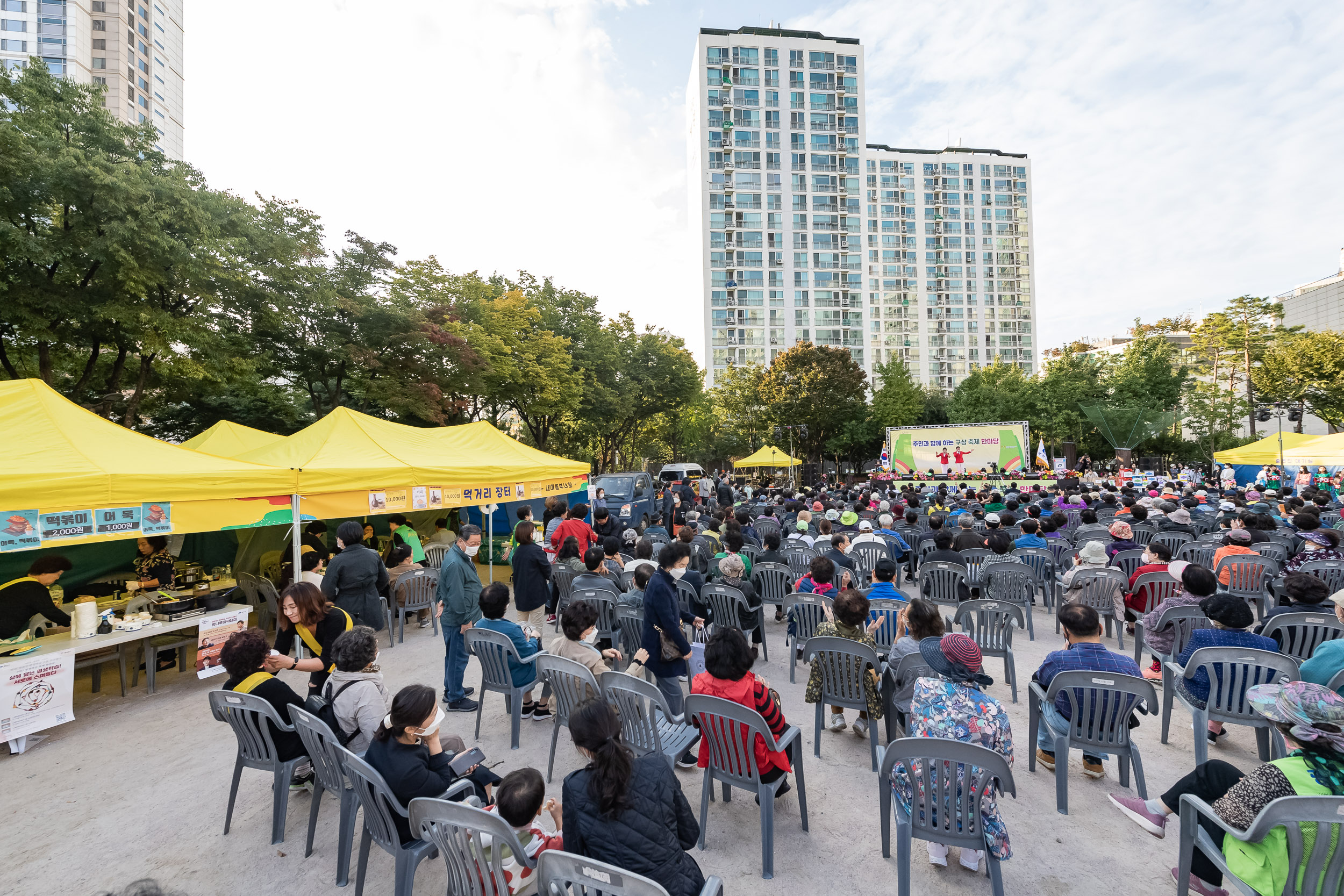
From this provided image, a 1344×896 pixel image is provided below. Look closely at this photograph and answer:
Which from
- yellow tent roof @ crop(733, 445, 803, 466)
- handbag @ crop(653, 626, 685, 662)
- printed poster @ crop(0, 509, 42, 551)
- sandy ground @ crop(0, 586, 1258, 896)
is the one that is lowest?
sandy ground @ crop(0, 586, 1258, 896)

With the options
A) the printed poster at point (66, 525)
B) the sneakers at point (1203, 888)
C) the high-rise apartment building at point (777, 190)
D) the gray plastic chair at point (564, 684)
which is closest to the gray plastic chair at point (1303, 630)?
the sneakers at point (1203, 888)

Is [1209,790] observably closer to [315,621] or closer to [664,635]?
[664,635]

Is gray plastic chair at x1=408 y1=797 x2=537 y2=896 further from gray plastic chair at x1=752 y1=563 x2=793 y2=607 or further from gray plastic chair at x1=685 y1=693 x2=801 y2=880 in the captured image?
gray plastic chair at x1=752 y1=563 x2=793 y2=607

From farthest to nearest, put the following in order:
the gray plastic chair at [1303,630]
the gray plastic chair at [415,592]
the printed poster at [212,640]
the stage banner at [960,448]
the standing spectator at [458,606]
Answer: the stage banner at [960,448] < the gray plastic chair at [415,592] < the printed poster at [212,640] < the standing spectator at [458,606] < the gray plastic chair at [1303,630]

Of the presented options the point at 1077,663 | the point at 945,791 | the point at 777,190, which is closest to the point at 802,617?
the point at 1077,663

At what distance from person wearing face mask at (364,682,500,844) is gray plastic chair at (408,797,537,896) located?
331 mm

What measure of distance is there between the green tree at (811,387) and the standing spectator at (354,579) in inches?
1185

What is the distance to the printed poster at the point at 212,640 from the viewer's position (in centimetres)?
574

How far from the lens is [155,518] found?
4.89 metres

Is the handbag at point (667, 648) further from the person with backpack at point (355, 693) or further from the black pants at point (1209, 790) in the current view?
the black pants at point (1209, 790)

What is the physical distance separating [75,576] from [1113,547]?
15006 millimetres

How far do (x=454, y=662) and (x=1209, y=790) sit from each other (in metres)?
5.18

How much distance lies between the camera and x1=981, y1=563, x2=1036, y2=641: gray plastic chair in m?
6.36

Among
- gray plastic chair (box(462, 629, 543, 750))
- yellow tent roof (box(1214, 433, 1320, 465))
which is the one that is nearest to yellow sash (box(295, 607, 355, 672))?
gray plastic chair (box(462, 629, 543, 750))
